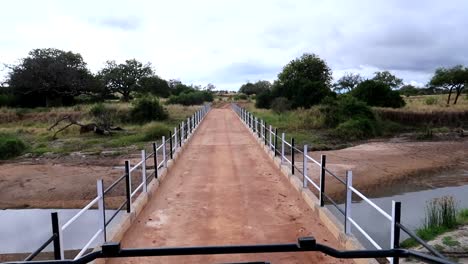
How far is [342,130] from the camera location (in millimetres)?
28094

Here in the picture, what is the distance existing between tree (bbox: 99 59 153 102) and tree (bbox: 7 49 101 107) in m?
8.56

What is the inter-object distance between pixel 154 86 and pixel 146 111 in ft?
124

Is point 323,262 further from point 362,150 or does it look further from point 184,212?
point 362,150

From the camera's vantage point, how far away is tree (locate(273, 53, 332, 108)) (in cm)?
4134

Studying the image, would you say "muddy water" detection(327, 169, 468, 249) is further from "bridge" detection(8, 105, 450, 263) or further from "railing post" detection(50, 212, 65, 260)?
"railing post" detection(50, 212, 65, 260)

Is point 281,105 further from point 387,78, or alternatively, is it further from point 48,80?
point 387,78

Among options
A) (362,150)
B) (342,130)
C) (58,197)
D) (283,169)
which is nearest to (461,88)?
(342,130)

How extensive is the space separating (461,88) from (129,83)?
4894 cm

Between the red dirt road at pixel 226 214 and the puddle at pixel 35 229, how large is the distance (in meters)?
1.32

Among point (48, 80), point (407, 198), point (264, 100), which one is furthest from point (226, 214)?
point (48, 80)

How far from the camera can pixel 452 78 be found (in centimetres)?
5600

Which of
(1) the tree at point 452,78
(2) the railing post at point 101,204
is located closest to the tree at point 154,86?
(1) the tree at point 452,78

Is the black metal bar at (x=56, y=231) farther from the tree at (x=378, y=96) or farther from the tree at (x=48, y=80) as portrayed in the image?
the tree at (x=48, y=80)

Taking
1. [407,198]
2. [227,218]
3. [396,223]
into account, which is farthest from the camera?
[407,198]
